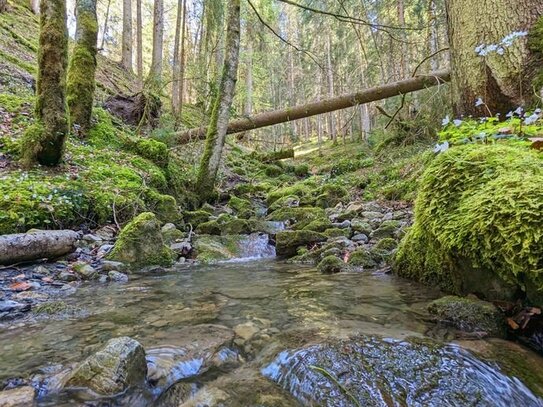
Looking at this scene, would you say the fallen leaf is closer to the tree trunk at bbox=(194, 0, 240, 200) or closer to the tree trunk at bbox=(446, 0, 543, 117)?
the tree trunk at bbox=(194, 0, 240, 200)

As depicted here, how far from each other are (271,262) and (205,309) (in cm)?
233

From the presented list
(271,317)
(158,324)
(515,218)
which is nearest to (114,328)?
(158,324)

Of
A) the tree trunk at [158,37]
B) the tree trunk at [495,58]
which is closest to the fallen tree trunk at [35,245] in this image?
the tree trunk at [495,58]

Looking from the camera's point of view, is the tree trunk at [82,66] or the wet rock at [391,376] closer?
the wet rock at [391,376]

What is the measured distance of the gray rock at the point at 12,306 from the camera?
3.14 metres

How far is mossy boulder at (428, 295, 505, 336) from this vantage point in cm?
239

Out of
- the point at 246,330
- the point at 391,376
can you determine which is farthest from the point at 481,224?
the point at 246,330

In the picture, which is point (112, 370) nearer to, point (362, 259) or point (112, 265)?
point (112, 265)

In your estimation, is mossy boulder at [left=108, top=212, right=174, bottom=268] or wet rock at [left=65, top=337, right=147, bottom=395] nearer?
wet rock at [left=65, top=337, right=147, bottom=395]

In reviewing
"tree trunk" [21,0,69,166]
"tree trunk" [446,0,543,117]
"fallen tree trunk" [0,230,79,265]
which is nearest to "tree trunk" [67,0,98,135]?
"tree trunk" [21,0,69,166]

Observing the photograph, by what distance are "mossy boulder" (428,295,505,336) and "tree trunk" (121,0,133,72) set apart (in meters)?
16.8

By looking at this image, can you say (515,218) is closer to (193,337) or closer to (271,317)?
(271,317)

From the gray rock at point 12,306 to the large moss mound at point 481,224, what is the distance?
338 cm

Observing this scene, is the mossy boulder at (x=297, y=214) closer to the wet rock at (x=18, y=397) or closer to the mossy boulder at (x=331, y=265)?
the mossy boulder at (x=331, y=265)
